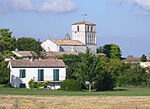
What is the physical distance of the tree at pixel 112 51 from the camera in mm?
157875

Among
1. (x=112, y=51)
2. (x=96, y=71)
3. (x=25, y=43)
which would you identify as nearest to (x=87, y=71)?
(x=96, y=71)

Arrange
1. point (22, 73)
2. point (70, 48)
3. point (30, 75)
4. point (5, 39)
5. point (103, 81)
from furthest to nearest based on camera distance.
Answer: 1. point (70, 48)
2. point (5, 39)
3. point (30, 75)
4. point (22, 73)
5. point (103, 81)

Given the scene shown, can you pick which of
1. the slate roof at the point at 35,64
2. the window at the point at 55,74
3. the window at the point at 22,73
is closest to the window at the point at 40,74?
the slate roof at the point at 35,64

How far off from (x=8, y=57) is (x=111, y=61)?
21258 mm

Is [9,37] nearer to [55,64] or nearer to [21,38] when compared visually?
[55,64]

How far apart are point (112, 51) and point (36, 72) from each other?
88.0 m

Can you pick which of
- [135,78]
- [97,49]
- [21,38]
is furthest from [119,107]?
[97,49]

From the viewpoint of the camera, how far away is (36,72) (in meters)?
74.1

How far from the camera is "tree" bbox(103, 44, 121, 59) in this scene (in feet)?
518

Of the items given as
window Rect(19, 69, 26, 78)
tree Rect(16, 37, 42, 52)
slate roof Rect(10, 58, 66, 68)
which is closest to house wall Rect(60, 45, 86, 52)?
tree Rect(16, 37, 42, 52)

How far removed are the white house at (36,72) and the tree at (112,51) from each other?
8131cm

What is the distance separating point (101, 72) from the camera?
70.1m

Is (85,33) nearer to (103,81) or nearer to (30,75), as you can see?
(30,75)

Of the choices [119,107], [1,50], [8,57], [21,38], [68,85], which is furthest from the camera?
[21,38]
